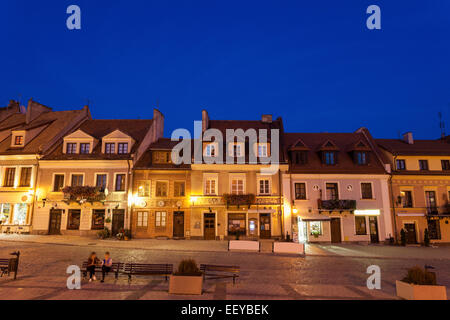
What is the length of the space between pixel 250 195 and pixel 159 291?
56.2 feet

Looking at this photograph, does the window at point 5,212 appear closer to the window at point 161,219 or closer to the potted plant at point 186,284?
the window at point 161,219

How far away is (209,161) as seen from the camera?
28.2 meters

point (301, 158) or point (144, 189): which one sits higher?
point (301, 158)

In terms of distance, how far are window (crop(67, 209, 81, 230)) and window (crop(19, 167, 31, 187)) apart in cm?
513

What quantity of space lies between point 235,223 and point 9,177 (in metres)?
23.0

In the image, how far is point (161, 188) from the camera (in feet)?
93.5

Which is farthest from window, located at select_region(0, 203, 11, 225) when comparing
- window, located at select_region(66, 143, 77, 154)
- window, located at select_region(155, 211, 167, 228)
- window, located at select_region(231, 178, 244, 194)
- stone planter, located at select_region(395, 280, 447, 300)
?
stone planter, located at select_region(395, 280, 447, 300)

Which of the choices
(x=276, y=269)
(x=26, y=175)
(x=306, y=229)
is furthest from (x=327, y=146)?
(x=26, y=175)

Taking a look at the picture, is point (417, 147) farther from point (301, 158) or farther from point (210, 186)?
point (210, 186)

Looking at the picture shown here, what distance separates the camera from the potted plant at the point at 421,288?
9523mm

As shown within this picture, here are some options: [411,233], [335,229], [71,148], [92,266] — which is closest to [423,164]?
[411,233]

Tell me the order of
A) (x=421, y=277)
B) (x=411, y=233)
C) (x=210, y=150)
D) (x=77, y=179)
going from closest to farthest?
(x=421, y=277), (x=411, y=233), (x=77, y=179), (x=210, y=150)

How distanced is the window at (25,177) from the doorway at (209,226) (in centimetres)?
1778
